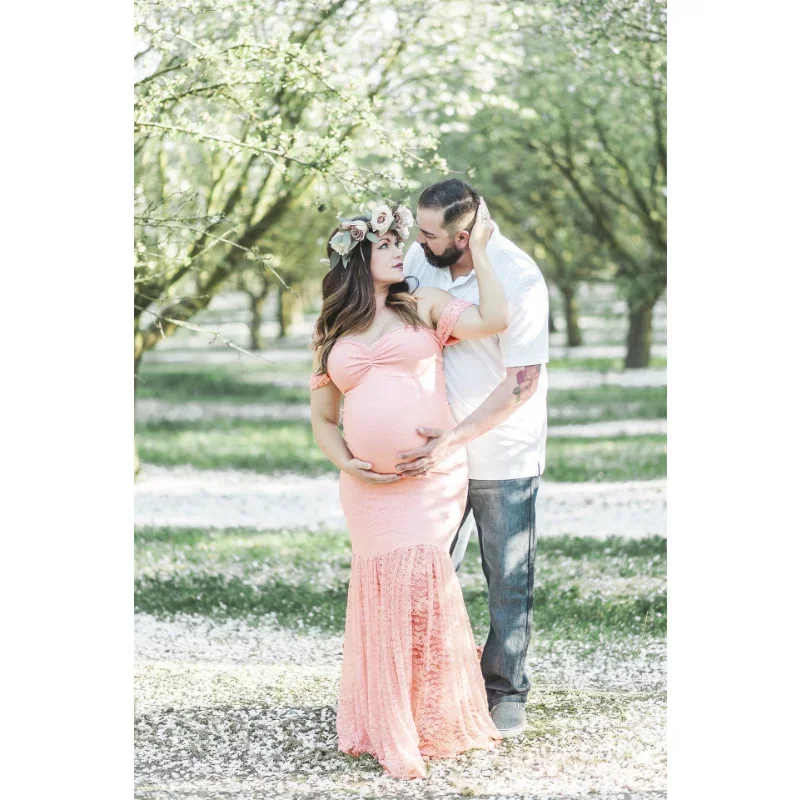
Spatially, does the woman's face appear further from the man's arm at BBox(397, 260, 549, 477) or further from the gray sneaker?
the gray sneaker

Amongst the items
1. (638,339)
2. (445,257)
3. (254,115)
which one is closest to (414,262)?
(445,257)

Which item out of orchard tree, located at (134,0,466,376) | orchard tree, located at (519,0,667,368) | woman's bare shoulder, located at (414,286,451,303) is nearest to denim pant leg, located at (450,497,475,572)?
woman's bare shoulder, located at (414,286,451,303)

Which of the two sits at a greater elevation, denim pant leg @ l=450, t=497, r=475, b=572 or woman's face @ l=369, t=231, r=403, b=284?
woman's face @ l=369, t=231, r=403, b=284

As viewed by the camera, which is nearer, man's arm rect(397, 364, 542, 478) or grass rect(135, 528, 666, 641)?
man's arm rect(397, 364, 542, 478)

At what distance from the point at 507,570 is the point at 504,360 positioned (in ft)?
3.02

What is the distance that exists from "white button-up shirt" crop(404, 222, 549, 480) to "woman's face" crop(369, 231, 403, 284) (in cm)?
31

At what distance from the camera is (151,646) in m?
6.75

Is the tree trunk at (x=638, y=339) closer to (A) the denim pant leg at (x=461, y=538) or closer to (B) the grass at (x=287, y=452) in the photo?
(B) the grass at (x=287, y=452)

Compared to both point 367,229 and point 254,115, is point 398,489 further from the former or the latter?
point 254,115

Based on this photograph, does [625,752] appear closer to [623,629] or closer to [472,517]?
[472,517]

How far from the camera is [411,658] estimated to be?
14.8 feet

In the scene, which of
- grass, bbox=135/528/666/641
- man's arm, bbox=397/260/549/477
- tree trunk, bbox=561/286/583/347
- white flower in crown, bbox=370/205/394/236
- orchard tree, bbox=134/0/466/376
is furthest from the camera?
tree trunk, bbox=561/286/583/347

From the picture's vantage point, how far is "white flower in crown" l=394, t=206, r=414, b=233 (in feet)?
14.9
